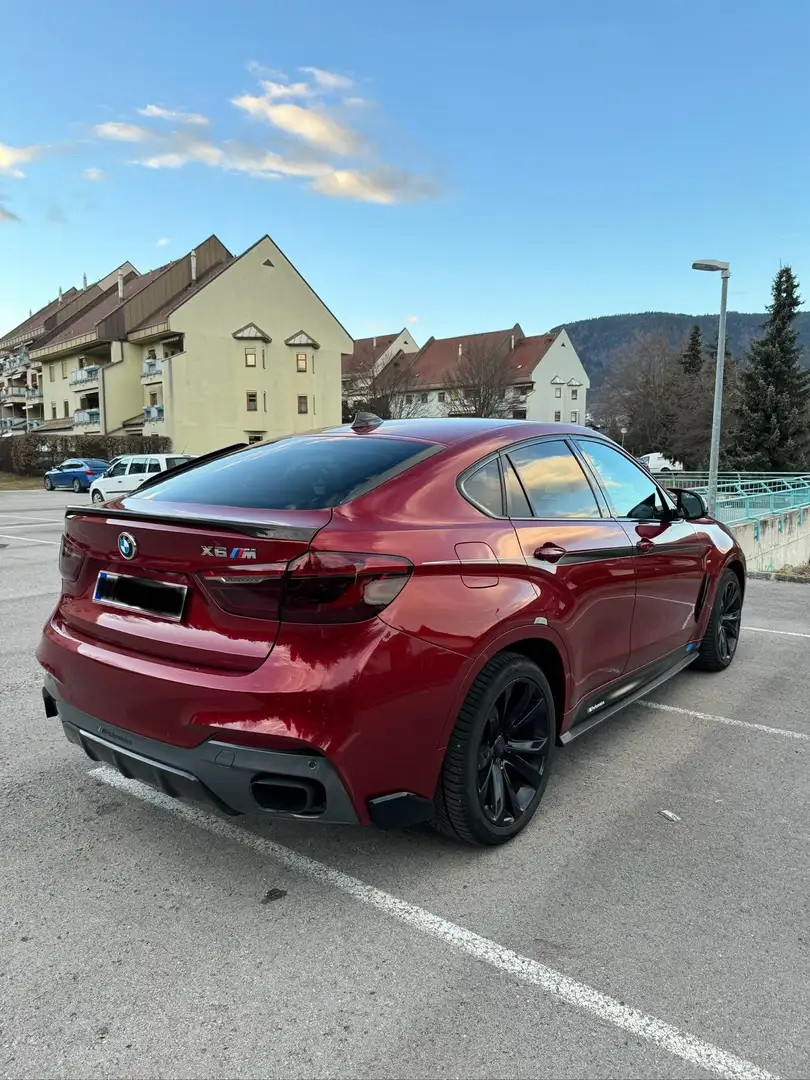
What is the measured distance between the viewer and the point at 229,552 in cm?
251

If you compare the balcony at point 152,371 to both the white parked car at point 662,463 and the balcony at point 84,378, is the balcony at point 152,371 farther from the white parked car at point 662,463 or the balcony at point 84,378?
the white parked car at point 662,463

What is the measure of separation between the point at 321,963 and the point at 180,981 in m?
0.42

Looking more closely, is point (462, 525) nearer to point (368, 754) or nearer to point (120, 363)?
point (368, 754)

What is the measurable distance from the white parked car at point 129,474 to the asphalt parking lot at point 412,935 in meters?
23.9

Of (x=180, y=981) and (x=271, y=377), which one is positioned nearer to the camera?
(x=180, y=981)

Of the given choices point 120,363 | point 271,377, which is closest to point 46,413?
point 120,363

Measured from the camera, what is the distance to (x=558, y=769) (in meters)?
3.93

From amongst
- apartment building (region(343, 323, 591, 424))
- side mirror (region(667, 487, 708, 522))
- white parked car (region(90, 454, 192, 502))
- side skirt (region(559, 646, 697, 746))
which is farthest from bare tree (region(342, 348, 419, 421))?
side skirt (region(559, 646, 697, 746))

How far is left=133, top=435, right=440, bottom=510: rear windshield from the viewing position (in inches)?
113

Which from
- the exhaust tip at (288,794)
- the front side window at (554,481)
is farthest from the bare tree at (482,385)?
the exhaust tip at (288,794)

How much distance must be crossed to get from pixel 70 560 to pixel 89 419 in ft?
180

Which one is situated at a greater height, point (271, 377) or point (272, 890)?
point (271, 377)

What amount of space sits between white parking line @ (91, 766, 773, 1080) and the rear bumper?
41 cm

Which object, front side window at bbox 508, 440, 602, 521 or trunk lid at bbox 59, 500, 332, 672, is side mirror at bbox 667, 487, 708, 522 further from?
trunk lid at bbox 59, 500, 332, 672
